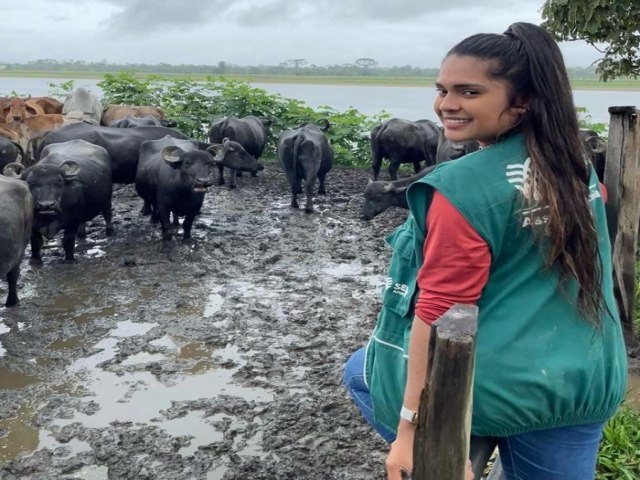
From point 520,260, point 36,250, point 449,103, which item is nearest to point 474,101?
point 449,103

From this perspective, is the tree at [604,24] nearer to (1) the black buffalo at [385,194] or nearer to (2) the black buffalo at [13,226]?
(1) the black buffalo at [385,194]

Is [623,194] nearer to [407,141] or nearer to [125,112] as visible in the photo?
[407,141]

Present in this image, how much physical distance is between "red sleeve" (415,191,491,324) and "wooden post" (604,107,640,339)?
10.3ft

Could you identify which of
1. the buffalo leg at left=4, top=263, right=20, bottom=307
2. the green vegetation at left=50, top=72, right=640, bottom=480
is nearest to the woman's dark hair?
the buffalo leg at left=4, top=263, right=20, bottom=307

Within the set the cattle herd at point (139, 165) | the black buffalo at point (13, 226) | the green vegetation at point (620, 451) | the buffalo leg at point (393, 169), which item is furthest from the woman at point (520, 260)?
the buffalo leg at point (393, 169)

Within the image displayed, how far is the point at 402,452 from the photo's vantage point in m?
1.93

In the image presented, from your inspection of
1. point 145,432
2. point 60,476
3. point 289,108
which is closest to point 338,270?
point 145,432

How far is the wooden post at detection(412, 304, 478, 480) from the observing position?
1.61m

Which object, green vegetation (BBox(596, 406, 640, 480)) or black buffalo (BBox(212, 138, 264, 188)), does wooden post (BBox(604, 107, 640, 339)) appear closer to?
green vegetation (BBox(596, 406, 640, 480))

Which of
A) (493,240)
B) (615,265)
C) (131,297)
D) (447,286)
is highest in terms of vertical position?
(493,240)

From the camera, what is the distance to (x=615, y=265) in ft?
16.9

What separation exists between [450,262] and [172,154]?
26.2ft

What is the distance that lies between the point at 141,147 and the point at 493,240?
9405 millimetres

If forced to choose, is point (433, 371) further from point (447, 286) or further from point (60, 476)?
point (60, 476)
